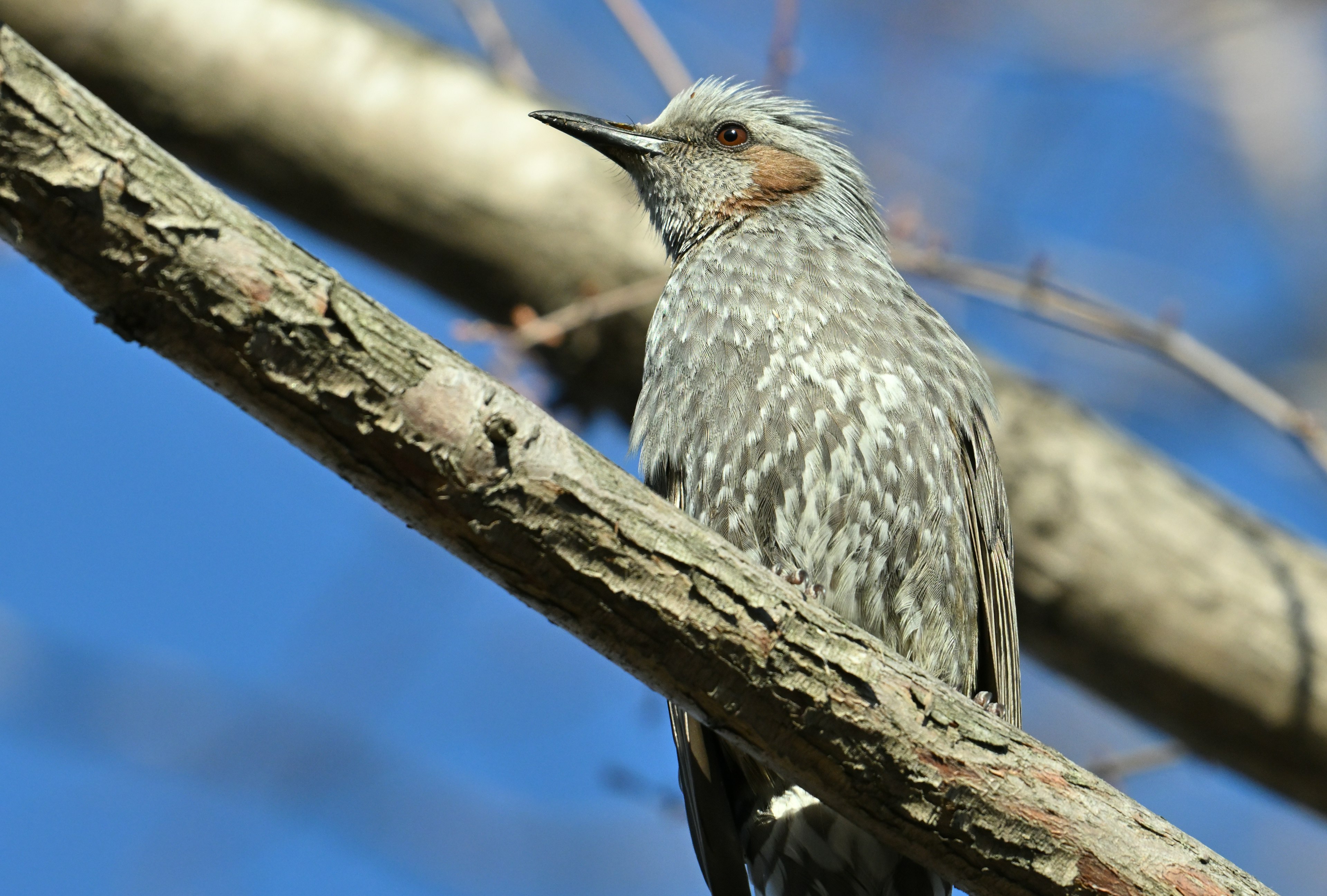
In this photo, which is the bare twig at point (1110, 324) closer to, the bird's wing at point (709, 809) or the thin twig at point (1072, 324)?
the thin twig at point (1072, 324)

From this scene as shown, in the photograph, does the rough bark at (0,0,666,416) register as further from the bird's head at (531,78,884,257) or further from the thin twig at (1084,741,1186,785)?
the thin twig at (1084,741,1186,785)

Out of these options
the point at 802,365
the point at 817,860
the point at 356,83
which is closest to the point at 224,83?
the point at 356,83

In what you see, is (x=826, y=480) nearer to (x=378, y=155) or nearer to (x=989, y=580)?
(x=989, y=580)

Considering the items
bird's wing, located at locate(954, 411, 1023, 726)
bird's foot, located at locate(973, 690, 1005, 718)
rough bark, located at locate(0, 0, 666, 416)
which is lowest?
bird's foot, located at locate(973, 690, 1005, 718)

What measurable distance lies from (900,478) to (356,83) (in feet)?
10.6

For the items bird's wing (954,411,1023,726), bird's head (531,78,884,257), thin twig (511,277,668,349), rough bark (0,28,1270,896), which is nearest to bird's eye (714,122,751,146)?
bird's head (531,78,884,257)

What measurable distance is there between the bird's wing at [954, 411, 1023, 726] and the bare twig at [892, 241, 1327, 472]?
2.89ft

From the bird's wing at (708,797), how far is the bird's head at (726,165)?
1.16 metres

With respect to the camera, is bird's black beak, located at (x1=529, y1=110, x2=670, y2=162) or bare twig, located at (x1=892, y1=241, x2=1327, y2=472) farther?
bird's black beak, located at (x1=529, y1=110, x2=670, y2=162)

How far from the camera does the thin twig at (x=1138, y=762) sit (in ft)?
14.9

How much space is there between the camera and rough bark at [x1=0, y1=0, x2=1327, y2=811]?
471 cm

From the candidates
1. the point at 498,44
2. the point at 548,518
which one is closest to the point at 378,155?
the point at 498,44

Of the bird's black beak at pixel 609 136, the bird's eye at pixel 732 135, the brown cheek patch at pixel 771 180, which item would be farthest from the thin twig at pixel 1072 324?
the bird's eye at pixel 732 135

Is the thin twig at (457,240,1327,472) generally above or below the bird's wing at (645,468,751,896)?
above
